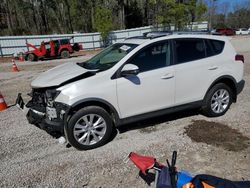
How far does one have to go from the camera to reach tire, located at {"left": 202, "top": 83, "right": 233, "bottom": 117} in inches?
194

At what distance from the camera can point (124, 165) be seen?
360 centimetres

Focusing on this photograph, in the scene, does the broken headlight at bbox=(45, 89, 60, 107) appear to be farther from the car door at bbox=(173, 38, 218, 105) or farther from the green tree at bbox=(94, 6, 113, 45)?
the green tree at bbox=(94, 6, 113, 45)

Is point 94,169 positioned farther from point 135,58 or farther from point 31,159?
point 135,58

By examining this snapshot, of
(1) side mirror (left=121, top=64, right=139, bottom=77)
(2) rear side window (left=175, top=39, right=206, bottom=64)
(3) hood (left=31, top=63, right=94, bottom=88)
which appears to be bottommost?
(3) hood (left=31, top=63, right=94, bottom=88)

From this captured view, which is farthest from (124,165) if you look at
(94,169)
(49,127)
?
(49,127)

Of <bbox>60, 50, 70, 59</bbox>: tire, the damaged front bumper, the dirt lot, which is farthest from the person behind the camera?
<bbox>60, 50, 70, 59</bbox>: tire

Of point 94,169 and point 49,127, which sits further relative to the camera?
point 49,127

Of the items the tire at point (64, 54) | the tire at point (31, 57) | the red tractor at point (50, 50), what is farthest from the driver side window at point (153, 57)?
the tire at point (31, 57)

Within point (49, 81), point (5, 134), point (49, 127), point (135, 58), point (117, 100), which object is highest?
point (135, 58)

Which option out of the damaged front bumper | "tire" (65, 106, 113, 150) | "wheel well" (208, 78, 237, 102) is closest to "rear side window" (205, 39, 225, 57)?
"wheel well" (208, 78, 237, 102)

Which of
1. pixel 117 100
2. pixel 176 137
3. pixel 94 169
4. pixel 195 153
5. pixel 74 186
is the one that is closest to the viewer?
pixel 74 186

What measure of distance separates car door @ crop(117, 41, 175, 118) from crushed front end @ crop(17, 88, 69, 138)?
970 mm

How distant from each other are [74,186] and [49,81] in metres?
1.79

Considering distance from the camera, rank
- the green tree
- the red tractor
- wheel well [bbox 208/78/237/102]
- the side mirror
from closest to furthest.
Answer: the side mirror, wheel well [bbox 208/78/237/102], the red tractor, the green tree
